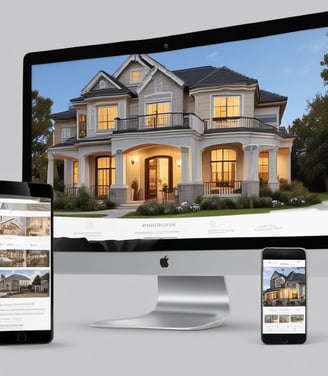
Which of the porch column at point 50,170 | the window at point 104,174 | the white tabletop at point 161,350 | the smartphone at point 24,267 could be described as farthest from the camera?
the porch column at point 50,170

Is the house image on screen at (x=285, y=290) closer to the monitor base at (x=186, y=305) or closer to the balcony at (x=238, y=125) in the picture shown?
the monitor base at (x=186, y=305)

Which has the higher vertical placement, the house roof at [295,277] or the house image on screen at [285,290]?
the house roof at [295,277]

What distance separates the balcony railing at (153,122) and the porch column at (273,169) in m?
0.28

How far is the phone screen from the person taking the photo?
1675mm

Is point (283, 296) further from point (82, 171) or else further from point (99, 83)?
point (99, 83)

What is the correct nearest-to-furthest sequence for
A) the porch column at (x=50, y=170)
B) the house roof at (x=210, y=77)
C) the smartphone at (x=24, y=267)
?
1. the smartphone at (x=24, y=267)
2. the house roof at (x=210, y=77)
3. the porch column at (x=50, y=170)

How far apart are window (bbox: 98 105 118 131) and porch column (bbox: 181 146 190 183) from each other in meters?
0.25

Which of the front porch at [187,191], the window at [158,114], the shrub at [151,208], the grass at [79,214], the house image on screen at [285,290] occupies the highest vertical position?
the window at [158,114]

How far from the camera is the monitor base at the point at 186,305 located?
1.94 m

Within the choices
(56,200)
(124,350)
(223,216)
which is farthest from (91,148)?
(124,350)

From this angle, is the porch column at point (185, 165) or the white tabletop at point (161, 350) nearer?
the white tabletop at point (161, 350)

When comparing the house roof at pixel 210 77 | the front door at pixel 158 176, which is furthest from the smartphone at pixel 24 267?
the house roof at pixel 210 77

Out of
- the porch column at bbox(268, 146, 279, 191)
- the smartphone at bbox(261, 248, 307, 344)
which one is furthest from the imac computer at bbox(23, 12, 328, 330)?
the smartphone at bbox(261, 248, 307, 344)

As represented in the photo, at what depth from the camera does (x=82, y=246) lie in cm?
208
